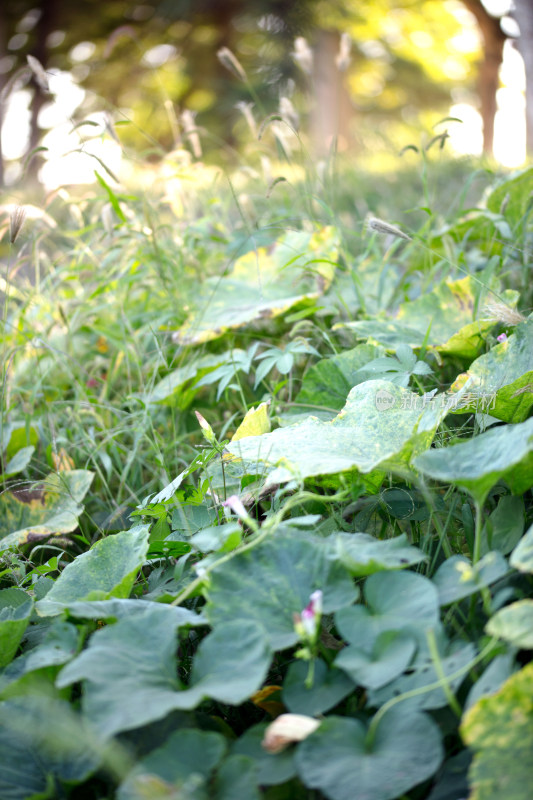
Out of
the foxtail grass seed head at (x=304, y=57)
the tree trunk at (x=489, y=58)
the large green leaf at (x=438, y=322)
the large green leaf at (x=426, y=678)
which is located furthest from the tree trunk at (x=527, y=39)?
the tree trunk at (x=489, y=58)

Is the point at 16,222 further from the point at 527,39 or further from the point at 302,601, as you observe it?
the point at 527,39

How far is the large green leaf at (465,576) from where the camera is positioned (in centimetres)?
57

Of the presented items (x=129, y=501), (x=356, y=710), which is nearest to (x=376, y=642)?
(x=356, y=710)

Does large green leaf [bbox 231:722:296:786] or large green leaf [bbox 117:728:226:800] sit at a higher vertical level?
large green leaf [bbox 117:728:226:800]

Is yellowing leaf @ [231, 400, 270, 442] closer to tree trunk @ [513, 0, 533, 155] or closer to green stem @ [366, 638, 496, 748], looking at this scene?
green stem @ [366, 638, 496, 748]

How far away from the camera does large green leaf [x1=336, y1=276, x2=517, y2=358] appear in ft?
3.84

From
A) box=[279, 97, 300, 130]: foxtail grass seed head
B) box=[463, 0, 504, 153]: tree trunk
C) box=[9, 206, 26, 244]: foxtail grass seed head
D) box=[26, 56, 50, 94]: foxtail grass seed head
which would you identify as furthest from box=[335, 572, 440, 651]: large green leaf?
box=[463, 0, 504, 153]: tree trunk

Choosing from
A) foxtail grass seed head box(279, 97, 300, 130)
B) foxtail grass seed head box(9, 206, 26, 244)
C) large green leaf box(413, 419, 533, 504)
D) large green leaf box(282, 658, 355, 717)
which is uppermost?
foxtail grass seed head box(279, 97, 300, 130)

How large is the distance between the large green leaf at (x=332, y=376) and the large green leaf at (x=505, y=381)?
0.74ft

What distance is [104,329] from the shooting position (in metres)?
1.58

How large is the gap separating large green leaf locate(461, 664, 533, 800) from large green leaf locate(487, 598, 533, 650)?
0.08 feet

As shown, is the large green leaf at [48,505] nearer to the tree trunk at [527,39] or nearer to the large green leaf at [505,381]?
the large green leaf at [505,381]

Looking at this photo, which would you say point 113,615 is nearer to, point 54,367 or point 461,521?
point 461,521

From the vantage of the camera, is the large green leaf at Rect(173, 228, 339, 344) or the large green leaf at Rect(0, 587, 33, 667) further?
the large green leaf at Rect(173, 228, 339, 344)
